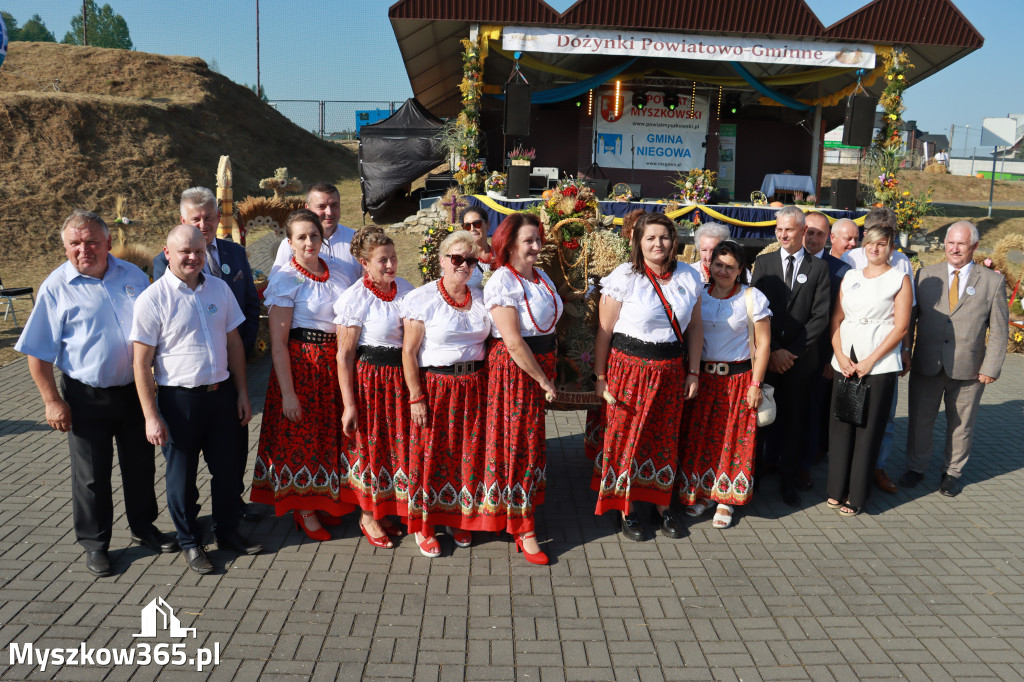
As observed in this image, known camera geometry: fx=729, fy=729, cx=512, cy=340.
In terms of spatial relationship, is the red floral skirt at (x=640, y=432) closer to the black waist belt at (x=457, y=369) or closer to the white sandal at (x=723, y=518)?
the white sandal at (x=723, y=518)

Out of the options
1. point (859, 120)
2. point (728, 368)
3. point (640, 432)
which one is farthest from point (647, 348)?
point (859, 120)

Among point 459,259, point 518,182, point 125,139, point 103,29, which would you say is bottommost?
point 459,259

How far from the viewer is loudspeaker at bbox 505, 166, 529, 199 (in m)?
13.1

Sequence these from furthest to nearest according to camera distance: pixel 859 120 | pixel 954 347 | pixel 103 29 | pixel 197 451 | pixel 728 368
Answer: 1. pixel 103 29
2. pixel 859 120
3. pixel 954 347
4. pixel 728 368
5. pixel 197 451

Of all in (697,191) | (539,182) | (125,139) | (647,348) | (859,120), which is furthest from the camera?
(125,139)

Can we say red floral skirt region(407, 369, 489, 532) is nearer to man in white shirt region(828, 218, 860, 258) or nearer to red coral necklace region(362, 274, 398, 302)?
red coral necklace region(362, 274, 398, 302)

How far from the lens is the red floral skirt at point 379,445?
3.97 metres

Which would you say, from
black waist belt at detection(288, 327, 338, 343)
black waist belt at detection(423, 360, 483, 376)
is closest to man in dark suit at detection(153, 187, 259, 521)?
black waist belt at detection(288, 327, 338, 343)

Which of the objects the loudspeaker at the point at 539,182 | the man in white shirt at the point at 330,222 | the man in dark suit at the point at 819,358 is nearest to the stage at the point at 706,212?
the loudspeaker at the point at 539,182

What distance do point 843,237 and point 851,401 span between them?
56.6 inches

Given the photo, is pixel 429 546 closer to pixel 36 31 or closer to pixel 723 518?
pixel 723 518

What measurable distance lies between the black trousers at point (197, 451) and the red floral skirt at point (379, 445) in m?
0.63

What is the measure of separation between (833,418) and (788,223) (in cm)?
131

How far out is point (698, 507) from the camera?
4.66 metres
